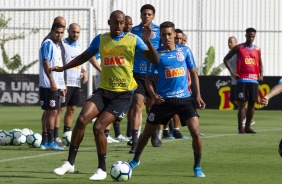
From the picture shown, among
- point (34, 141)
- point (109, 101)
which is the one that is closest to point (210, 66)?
point (34, 141)

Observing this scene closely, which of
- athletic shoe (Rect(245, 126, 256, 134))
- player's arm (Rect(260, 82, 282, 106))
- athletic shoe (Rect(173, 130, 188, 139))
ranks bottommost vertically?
athletic shoe (Rect(245, 126, 256, 134))

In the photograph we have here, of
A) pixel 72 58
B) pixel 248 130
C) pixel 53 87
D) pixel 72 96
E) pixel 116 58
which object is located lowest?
pixel 248 130

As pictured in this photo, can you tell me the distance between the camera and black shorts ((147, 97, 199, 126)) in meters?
12.7

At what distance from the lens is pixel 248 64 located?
21.6 metres

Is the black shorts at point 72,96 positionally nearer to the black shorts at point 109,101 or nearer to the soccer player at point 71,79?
the soccer player at point 71,79

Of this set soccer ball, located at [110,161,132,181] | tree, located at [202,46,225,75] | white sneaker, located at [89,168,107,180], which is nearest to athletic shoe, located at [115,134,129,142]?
white sneaker, located at [89,168,107,180]

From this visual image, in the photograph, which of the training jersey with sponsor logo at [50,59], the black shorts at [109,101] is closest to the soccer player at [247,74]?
the training jersey with sponsor logo at [50,59]

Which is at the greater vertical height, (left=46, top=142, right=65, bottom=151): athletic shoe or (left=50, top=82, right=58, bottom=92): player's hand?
(left=50, top=82, right=58, bottom=92): player's hand

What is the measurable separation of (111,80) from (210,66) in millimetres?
23228

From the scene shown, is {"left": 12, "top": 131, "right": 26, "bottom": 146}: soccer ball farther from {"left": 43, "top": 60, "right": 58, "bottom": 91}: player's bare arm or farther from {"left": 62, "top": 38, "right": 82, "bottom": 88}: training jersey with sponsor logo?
{"left": 43, "top": 60, "right": 58, "bottom": 91}: player's bare arm

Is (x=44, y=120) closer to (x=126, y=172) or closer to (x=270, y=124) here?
(x=126, y=172)

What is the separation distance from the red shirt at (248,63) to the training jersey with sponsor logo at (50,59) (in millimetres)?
6135

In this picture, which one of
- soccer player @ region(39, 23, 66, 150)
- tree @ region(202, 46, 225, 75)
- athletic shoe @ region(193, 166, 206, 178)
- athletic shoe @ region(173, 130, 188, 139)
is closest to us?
athletic shoe @ region(193, 166, 206, 178)

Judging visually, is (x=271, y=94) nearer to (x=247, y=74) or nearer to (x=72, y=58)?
(x=72, y=58)
